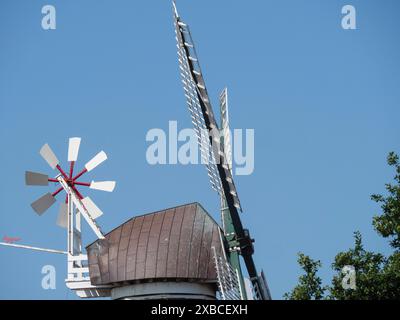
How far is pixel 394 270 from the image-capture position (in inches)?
1201

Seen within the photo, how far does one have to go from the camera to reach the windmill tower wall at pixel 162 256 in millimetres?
30453

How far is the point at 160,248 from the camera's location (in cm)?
3070

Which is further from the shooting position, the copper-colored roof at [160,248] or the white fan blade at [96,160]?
the white fan blade at [96,160]

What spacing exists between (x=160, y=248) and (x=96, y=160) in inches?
167

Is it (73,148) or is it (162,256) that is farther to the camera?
(73,148)

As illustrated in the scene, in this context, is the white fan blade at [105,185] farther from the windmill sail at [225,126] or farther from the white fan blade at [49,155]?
the windmill sail at [225,126]

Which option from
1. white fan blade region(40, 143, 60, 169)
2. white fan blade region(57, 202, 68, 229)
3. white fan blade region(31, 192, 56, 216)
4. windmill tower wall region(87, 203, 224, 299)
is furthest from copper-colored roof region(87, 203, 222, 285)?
white fan blade region(40, 143, 60, 169)

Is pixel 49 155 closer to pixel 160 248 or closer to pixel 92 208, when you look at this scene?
pixel 92 208

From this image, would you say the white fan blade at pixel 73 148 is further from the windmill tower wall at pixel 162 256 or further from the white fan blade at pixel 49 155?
the windmill tower wall at pixel 162 256

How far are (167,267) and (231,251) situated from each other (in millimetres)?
2133

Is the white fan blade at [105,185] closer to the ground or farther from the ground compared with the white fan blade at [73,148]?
closer to the ground

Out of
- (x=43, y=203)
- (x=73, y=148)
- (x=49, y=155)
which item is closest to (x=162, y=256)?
(x=43, y=203)

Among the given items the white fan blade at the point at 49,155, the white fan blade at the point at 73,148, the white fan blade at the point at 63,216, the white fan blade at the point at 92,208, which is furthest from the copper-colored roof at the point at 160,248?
the white fan blade at the point at 49,155
